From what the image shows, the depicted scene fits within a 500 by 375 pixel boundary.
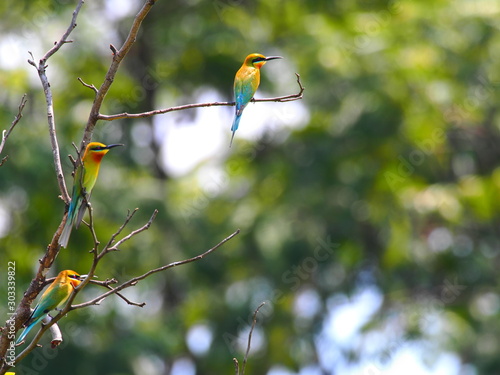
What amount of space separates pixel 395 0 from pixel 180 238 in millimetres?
4206

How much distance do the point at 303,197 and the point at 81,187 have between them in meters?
7.52

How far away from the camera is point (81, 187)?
2779 millimetres

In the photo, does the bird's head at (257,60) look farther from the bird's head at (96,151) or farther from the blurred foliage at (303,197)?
the blurred foliage at (303,197)

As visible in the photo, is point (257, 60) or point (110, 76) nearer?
point (110, 76)

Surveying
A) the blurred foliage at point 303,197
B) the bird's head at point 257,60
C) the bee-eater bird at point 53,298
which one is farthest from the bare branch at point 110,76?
the blurred foliage at point 303,197

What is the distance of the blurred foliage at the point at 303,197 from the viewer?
364 inches

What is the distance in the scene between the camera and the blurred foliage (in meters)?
9.23

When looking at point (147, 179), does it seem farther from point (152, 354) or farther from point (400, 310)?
point (400, 310)

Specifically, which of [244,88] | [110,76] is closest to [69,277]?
[110,76]

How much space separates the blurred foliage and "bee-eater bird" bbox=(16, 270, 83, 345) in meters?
5.32

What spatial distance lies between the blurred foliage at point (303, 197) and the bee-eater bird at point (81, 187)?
5.08 meters

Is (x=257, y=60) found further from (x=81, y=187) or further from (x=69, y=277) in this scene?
(x=81, y=187)

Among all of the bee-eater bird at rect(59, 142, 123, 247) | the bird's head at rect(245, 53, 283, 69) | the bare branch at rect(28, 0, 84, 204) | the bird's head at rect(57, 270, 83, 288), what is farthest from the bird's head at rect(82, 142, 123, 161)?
the bird's head at rect(245, 53, 283, 69)

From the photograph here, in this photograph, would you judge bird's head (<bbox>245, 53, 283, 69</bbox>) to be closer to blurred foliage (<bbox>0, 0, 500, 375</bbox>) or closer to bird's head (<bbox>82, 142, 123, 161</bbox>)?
bird's head (<bbox>82, 142, 123, 161</bbox>)
